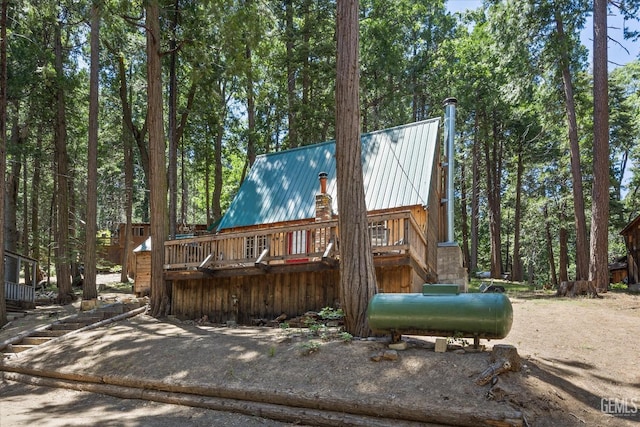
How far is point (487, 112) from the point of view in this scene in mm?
30047

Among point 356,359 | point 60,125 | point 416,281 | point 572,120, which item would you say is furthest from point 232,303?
point 572,120

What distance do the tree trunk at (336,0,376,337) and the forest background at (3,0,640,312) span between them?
210 inches

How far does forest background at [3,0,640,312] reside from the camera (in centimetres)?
1648

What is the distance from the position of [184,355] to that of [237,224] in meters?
7.66

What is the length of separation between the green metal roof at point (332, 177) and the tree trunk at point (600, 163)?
5.46 meters

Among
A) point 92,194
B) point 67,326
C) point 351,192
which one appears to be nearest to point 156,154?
point 92,194

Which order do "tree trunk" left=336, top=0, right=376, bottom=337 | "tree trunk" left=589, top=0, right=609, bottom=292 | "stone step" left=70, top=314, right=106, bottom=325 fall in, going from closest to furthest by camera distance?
"tree trunk" left=336, top=0, right=376, bottom=337 < "stone step" left=70, top=314, right=106, bottom=325 < "tree trunk" left=589, top=0, right=609, bottom=292

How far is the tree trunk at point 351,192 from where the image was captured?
8.29 metres

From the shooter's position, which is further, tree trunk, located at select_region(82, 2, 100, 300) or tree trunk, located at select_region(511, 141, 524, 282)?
tree trunk, located at select_region(511, 141, 524, 282)

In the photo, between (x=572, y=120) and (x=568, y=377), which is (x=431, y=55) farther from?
(x=568, y=377)

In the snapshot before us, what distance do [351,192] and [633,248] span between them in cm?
2154

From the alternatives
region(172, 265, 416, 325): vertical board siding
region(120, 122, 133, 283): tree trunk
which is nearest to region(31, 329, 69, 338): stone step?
region(172, 265, 416, 325): vertical board siding

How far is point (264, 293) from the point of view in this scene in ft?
38.0

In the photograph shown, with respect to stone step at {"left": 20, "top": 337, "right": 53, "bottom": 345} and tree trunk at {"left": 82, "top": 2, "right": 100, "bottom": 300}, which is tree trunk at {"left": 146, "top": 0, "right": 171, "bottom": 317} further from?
tree trunk at {"left": 82, "top": 2, "right": 100, "bottom": 300}
